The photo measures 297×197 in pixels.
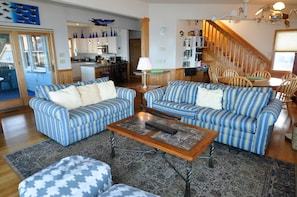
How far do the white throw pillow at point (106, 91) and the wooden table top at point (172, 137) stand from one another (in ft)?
4.08

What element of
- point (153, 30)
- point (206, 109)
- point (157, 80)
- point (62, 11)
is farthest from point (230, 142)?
point (62, 11)

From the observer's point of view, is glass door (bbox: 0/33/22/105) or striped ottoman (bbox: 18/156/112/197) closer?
striped ottoman (bbox: 18/156/112/197)

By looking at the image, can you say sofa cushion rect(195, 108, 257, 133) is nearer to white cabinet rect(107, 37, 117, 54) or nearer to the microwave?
white cabinet rect(107, 37, 117, 54)

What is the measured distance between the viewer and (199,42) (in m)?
6.35

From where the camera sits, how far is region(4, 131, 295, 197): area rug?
6.59ft

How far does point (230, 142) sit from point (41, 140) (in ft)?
9.68

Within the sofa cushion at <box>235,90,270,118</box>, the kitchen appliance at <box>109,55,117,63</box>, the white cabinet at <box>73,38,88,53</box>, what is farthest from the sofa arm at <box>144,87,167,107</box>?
the white cabinet at <box>73,38,88,53</box>

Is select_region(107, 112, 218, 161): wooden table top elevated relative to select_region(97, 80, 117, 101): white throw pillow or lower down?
lower down

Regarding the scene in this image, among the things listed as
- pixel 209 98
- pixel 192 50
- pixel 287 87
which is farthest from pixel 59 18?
pixel 287 87

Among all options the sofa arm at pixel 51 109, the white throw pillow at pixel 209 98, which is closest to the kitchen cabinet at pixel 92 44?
the sofa arm at pixel 51 109

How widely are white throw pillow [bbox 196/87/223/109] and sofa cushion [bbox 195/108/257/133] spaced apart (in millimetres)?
122

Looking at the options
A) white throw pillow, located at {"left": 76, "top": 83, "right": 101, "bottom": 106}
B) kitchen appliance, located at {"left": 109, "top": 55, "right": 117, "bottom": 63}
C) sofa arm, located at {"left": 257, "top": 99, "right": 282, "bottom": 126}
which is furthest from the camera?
kitchen appliance, located at {"left": 109, "top": 55, "right": 117, "bottom": 63}

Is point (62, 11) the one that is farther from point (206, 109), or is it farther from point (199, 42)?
point (206, 109)

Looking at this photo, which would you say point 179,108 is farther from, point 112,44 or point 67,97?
point 112,44
